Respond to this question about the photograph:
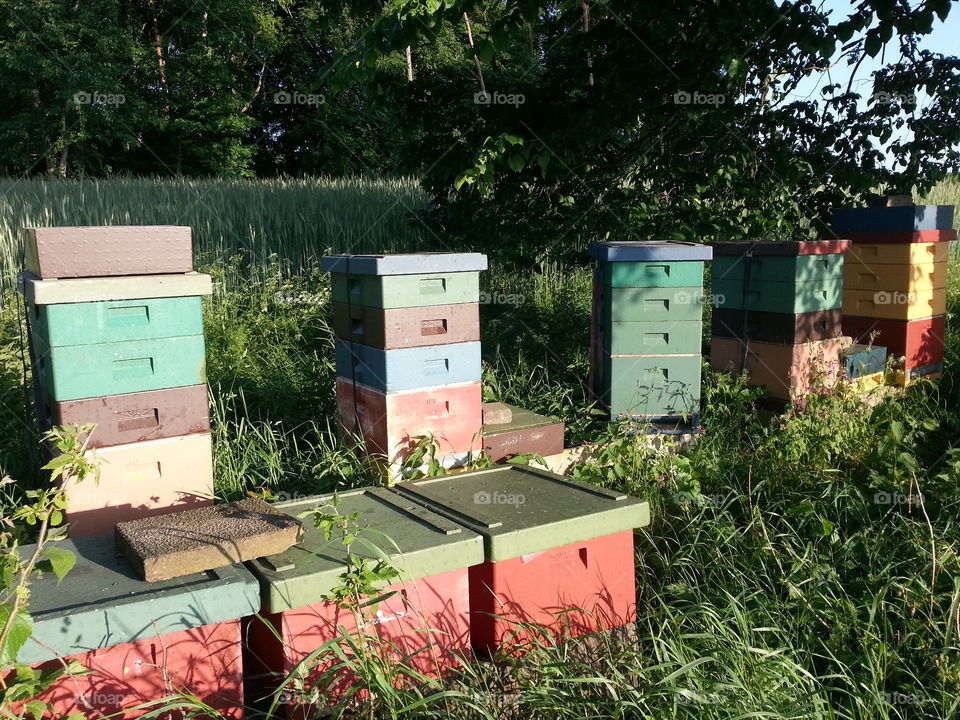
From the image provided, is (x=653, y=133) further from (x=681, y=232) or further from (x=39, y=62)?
(x=39, y=62)

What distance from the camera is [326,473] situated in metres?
4.02

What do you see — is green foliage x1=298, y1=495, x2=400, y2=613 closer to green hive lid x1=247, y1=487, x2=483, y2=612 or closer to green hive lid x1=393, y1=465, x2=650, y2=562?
green hive lid x1=247, y1=487, x2=483, y2=612

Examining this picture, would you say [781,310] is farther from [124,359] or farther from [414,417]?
[124,359]

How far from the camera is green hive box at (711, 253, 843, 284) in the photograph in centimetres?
497

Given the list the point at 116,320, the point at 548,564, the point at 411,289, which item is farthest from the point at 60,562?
the point at 411,289

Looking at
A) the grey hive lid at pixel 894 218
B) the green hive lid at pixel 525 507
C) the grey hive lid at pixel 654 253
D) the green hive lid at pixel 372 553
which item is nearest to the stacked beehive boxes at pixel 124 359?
the green hive lid at pixel 372 553

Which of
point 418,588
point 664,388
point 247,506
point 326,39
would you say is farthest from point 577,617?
point 326,39

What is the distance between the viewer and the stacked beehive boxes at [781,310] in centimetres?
501

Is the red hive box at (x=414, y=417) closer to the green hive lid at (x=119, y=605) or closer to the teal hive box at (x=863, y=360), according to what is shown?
the green hive lid at (x=119, y=605)

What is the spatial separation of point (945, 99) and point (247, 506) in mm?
6048

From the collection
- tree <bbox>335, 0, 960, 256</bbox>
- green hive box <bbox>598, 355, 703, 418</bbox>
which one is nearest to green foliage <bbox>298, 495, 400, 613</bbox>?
green hive box <bbox>598, 355, 703, 418</bbox>

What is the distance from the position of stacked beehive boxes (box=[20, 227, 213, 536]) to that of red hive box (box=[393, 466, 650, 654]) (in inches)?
41.9

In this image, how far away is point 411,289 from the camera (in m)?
3.78

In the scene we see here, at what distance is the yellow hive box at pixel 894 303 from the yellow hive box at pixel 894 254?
218 mm
